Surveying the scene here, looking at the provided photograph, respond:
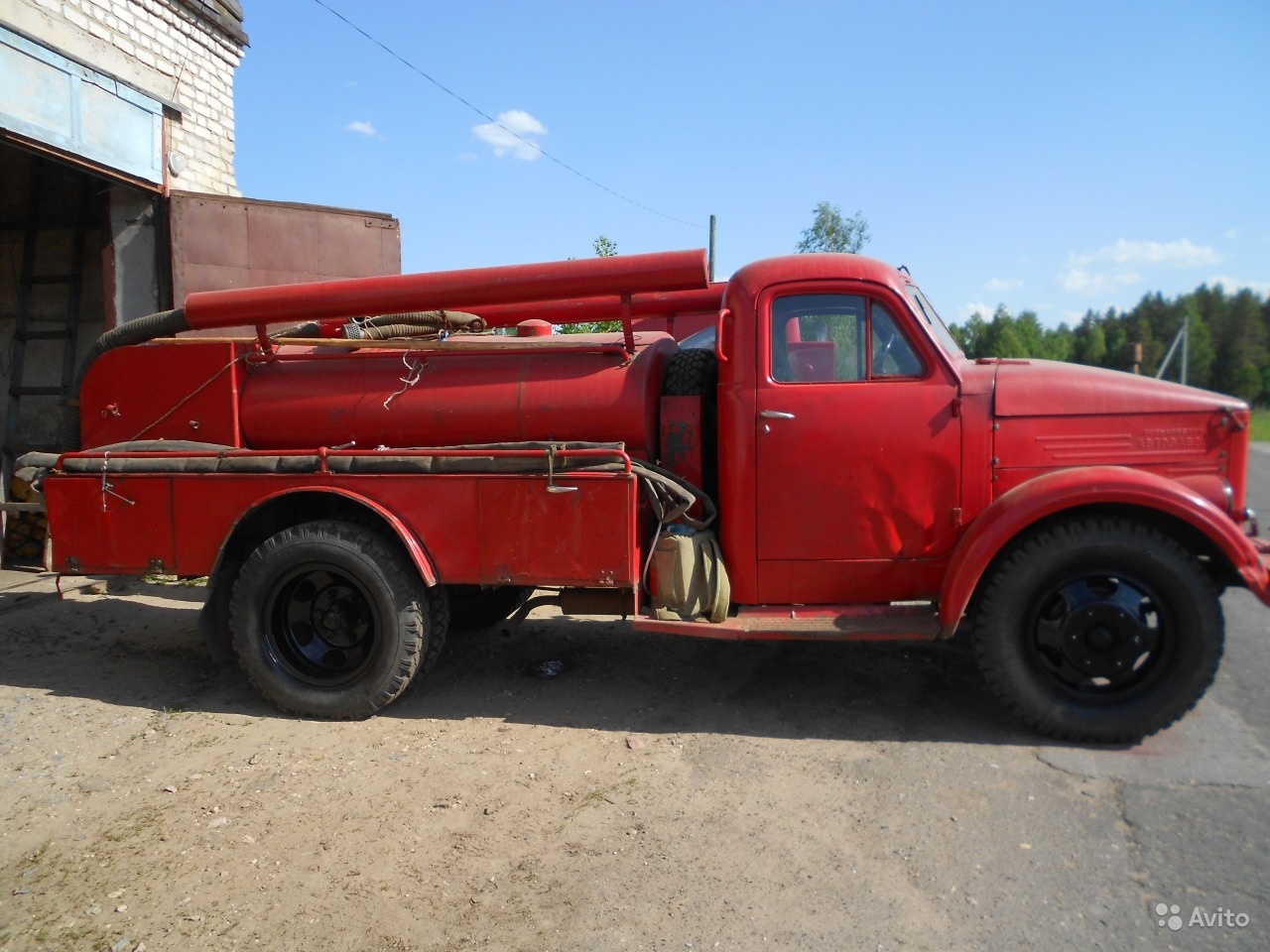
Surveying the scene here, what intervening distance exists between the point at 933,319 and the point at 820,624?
66.1 inches

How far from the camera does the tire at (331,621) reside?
14.4 ft

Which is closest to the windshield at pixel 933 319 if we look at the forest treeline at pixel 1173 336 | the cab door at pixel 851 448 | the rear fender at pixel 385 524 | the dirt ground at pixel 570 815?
the cab door at pixel 851 448

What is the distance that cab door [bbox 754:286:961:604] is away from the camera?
4.09 meters

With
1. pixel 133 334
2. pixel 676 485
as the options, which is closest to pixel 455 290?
pixel 676 485

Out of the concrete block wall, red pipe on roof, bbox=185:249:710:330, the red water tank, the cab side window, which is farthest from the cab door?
the concrete block wall

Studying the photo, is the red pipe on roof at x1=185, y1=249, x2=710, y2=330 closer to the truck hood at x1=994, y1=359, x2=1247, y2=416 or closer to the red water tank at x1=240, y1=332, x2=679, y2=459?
the red water tank at x1=240, y1=332, x2=679, y2=459

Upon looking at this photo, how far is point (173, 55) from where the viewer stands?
892 cm

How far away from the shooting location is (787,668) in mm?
4992

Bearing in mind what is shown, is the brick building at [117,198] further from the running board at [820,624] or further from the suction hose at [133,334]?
the running board at [820,624]

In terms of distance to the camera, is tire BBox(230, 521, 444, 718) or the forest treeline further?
the forest treeline

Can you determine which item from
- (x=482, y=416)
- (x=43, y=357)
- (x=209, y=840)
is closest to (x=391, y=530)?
(x=482, y=416)

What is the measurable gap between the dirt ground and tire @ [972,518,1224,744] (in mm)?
314

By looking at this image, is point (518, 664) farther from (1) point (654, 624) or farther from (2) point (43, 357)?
(2) point (43, 357)

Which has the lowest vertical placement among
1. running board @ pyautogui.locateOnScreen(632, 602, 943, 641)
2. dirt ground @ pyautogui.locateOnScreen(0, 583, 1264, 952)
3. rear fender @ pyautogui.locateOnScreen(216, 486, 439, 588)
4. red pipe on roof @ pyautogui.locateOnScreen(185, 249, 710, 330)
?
dirt ground @ pyautogui.locateOnScreen(0, 583, 1264, 952)
